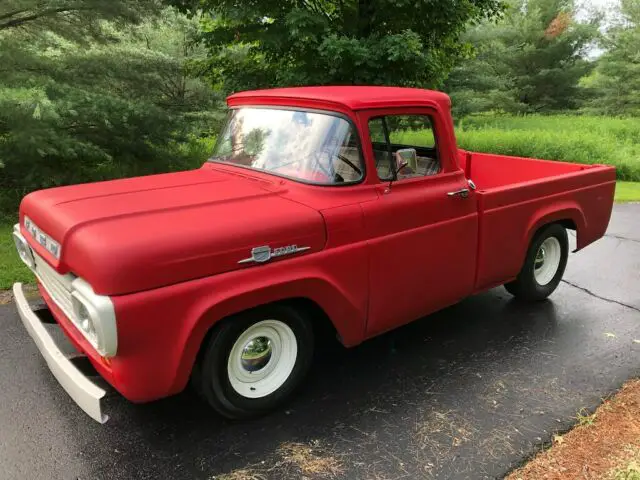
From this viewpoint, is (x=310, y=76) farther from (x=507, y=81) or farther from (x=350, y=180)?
(x=507, y=81)

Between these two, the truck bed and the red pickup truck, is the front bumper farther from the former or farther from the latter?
the truck bed

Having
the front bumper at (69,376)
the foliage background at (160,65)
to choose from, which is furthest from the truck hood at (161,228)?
the foliage background at (160,65)

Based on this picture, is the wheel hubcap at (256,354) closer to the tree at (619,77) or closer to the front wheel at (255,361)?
the front wheel at (255,361)

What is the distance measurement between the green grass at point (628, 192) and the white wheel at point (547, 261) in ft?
19.9

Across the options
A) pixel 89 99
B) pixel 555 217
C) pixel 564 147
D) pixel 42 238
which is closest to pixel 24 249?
pixel 42 238

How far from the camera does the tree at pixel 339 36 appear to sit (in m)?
6.91

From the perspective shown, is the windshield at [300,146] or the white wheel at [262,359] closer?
the white wheel at [262,359]

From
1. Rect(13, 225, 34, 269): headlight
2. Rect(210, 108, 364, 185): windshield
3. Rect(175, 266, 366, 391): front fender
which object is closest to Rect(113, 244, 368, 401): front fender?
Rect(175, 266, 366, 391): front fender

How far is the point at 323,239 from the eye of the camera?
122 inches

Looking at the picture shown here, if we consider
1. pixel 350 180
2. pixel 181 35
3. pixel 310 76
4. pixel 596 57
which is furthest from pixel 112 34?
pixel 596 57

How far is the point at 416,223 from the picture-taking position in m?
3.59

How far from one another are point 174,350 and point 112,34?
6.88 m

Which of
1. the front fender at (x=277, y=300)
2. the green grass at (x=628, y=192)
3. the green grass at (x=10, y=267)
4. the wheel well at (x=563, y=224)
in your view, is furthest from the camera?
the green grass at (x=628, y=192)

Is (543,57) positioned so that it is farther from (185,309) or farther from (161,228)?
(185,309)
